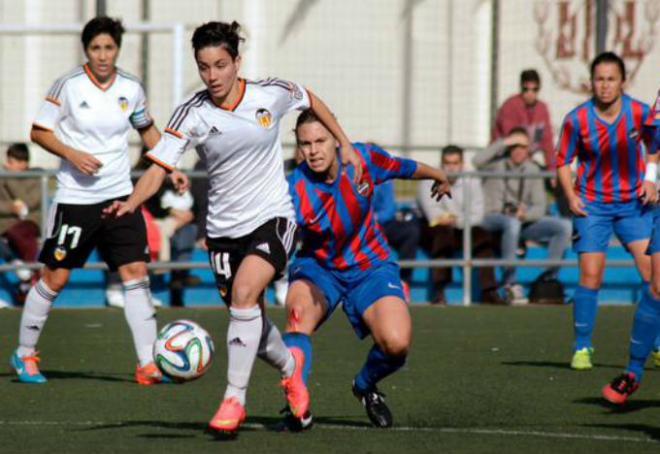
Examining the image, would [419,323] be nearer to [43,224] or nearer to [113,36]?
[43,224]

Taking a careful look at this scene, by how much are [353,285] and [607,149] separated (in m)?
2.89

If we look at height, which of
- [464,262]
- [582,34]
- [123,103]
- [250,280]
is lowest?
[464,262]

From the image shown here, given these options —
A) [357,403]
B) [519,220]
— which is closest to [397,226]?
[519,220]

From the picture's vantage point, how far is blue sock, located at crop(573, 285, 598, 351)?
31.8 feet

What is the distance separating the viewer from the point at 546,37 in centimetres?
2152

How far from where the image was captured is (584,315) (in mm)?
9719

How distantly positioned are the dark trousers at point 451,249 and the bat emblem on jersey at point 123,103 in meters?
6.26

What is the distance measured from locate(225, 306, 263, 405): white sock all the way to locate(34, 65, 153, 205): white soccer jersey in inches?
91.3

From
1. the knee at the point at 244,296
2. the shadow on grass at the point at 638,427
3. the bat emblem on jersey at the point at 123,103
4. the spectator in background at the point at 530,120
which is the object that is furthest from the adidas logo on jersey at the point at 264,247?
the spectator in background at the point at 530,120

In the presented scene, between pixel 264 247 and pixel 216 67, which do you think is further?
pixel 264 247

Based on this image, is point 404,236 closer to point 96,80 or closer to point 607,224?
point 607,224

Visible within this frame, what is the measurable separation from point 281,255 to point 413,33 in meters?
16.0

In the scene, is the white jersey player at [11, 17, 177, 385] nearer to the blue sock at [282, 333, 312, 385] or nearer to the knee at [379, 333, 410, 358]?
the blue sock at [282, 333, 312, 385]

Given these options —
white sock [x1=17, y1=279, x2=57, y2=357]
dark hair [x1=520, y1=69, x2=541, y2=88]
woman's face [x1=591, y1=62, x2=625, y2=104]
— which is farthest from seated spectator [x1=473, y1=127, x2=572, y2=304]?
white sock [x1=17, y1=279, x2=57, y2=357]
